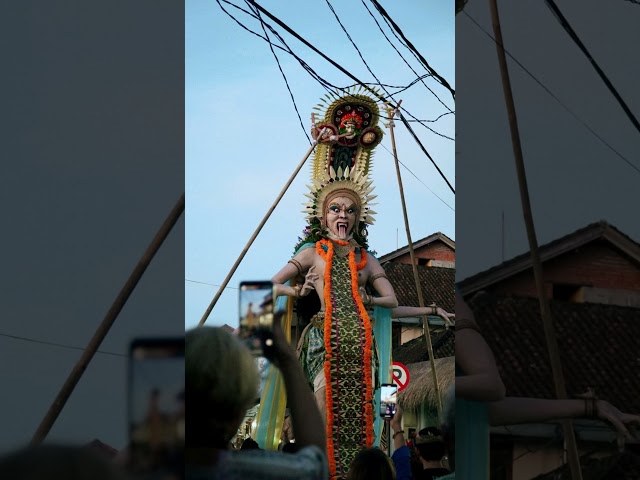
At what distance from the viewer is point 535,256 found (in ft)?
Answer: 6.61

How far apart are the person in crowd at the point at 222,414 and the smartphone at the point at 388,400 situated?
629mm

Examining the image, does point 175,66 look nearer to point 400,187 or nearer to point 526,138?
point 400,187

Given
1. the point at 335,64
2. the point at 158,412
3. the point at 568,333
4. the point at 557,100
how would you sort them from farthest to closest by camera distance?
A: the point at 557,100, the point at 568,333, the point at 335,64, the point at 158,412

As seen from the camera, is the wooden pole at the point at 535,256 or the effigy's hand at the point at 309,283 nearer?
the effigy's hand at the point at 309,283

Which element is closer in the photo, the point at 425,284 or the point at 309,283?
the point at 309,283

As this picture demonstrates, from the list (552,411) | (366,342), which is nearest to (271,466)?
(366,342)

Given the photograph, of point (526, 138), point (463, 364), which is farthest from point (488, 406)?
point (526, 138)

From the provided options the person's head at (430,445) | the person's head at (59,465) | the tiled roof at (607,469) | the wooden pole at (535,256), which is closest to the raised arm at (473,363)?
the person's head at (430,445)

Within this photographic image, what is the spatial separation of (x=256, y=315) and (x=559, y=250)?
91cm

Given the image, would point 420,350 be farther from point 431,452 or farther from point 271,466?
point 271,466

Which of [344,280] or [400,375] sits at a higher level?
[344,280]

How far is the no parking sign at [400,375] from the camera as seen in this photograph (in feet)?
6.15

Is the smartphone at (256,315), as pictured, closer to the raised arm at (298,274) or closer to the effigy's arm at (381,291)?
the raised arm at (298,274)

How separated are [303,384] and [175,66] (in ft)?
2.61
